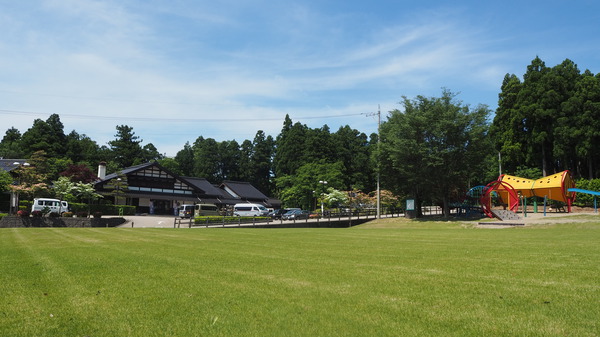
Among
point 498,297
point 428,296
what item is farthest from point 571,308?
point 428,296

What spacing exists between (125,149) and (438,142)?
75.3 metres

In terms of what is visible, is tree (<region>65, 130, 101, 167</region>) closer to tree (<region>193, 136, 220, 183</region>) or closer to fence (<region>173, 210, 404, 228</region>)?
tree (<region>193, 136, 220, 183</region>)

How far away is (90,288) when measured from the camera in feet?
21.3

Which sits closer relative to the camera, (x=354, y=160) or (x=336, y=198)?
(x=336, y=198)

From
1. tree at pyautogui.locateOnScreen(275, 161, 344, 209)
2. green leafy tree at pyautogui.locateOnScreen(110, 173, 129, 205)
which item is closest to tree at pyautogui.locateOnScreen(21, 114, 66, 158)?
green leafy tree at pyautogui.locateOnScreen(110, 173, 129, 205)

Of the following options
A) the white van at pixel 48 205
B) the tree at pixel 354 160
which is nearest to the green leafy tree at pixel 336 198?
the tree at pixel 354 160

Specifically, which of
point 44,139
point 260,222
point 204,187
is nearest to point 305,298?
point 260,222

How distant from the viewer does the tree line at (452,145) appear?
40.1 metres

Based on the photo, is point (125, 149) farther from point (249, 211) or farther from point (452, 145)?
point (452, 145)

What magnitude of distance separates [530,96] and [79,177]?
58536 millimetres

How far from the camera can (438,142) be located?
4019 cm

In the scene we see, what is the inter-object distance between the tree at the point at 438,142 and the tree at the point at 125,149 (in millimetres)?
68713

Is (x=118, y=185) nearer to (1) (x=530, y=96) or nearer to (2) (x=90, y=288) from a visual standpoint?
(2) (x=90, y=288)

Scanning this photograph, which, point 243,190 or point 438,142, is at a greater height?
point 438,142
